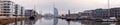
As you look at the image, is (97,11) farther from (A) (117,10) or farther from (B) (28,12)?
(B) (28,12)

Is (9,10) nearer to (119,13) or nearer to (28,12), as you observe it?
(119,13)

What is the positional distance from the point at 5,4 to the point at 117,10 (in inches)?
2283

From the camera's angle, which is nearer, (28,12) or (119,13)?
(119,13)

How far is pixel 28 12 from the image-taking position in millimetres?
111375

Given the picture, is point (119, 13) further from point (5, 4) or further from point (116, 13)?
point (5, 4)

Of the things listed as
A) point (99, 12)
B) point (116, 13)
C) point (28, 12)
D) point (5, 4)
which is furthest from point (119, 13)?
point (5, 4)

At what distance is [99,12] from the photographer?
312ft

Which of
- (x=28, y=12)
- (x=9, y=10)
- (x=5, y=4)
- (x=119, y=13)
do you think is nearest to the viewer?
(x=9, y=10)

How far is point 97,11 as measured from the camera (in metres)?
97.6

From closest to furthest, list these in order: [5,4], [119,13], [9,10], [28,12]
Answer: [9,10], [5,4], [119,13], [28,12]

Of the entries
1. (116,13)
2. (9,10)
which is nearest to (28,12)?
(116,13)

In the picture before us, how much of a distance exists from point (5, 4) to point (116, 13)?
5559cm

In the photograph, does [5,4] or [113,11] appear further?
[113,11]

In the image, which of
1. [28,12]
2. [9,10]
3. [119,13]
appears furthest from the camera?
[28,12]
